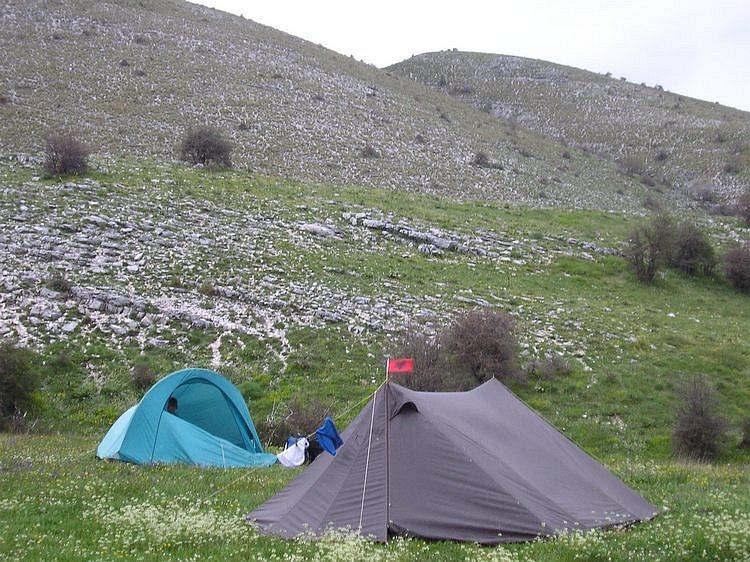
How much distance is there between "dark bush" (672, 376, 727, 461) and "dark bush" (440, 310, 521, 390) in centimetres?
479

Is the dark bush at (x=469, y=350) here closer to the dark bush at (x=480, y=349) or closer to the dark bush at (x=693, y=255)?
the dark bush at (x=480, y=349)

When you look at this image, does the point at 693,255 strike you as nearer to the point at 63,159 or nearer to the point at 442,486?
the point at 442,486

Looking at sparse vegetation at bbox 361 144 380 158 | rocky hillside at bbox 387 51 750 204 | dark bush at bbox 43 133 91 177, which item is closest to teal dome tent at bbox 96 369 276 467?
dark bush at bbox 43 133 91 177

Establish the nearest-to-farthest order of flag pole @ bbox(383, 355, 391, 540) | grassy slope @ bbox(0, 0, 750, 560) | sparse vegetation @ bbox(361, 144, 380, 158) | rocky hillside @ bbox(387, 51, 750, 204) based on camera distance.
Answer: flag pole @ bbox(383, 355, 391, 540)
grassy slope @ bbox(0, 0, 750, 560)
sparse vegetation @ bbox(361, 144, 380, 158)
rocky hillside @ bbox(387, 51, 750, 204)

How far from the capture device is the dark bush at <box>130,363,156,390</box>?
62.7 ft

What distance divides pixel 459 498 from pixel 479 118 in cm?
6266

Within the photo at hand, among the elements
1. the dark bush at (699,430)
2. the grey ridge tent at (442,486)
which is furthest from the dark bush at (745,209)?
the grey ridge tent at (442,486)

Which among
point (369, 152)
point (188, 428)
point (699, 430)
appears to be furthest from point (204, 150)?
point (699, 430)

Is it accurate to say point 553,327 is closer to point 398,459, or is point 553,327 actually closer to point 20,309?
point 398,459

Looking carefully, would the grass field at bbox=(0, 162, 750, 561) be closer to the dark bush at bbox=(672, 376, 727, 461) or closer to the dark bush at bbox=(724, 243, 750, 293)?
the dark bush at bbox=(672, 376, 727, 461)

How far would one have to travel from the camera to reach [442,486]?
9734 mm

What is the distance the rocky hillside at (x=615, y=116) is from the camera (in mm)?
62688

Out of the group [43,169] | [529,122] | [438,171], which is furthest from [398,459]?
[529,122]

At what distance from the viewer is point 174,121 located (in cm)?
4675
